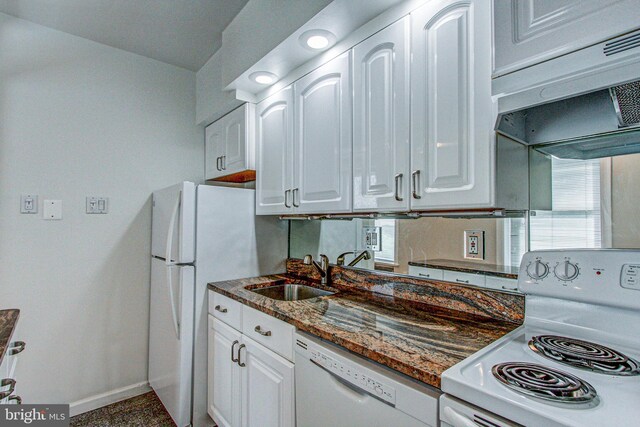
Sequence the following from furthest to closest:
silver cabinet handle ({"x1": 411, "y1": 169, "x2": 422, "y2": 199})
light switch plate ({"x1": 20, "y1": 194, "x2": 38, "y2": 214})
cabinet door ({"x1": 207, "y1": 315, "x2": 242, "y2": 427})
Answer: light switch plate ({"x1": 20, "y1": 194, "x2": 38, "y2": 214})
cabinet door ({"x1": 207, "y1": 315, "x2": 242, "y2": 427})
silver cabinet handle ({"x1": 411, "y1": 169, "x2": 422, "y2": 199})

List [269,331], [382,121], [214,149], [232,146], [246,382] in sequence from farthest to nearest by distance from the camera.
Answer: [214,149]
[232,146]
[246,382]
[269,331]
[382,121]

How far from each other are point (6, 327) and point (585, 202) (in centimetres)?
203

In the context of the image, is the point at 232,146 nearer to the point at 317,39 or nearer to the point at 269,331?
the point at 317,39

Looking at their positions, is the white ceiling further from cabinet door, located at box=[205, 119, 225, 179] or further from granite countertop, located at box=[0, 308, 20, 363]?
granite countertop, located at box=[0, 308, 20, 363]

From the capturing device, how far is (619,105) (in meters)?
0.91

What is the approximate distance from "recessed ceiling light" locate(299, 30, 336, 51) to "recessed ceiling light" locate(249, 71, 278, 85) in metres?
0.38

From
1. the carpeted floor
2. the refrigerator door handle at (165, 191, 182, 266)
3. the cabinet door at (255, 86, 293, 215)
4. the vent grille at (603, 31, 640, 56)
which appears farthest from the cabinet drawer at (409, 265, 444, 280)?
the carpeted floor

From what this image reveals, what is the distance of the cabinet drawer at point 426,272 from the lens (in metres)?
1.51

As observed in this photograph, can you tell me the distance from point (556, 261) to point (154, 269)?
93.8 inches

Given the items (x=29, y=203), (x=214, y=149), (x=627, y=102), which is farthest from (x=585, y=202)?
(x=29, y=203)

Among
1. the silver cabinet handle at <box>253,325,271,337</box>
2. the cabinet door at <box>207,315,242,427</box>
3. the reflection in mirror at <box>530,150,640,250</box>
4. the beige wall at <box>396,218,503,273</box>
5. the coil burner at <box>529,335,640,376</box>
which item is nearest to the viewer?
the coil burner at <box>529,335,640,376</box>

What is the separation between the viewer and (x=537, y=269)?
1.13 metres

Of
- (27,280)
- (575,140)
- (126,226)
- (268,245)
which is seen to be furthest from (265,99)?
(27,280)

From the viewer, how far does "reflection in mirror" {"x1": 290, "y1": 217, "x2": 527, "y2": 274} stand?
130cm
